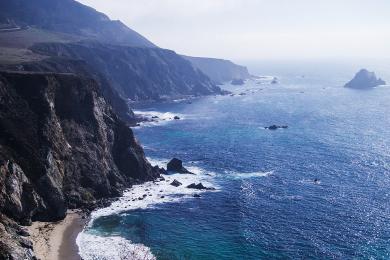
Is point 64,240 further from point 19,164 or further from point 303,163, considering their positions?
point 303,163

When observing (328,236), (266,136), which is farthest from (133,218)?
(266,136)

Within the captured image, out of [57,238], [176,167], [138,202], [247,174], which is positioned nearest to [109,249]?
[57,238]

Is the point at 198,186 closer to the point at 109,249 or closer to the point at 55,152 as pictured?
the point at 55,152

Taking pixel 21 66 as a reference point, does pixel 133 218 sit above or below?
below

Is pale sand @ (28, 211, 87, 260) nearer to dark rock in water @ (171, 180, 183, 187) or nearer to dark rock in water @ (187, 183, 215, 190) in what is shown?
dark rock in water @ (171, 180, 183, 187)

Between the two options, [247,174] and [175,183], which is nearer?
[175,183]

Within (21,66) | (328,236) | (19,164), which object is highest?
(21,66)

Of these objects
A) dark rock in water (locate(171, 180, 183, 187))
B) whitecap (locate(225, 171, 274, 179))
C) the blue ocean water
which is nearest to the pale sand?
the blue ocean water
